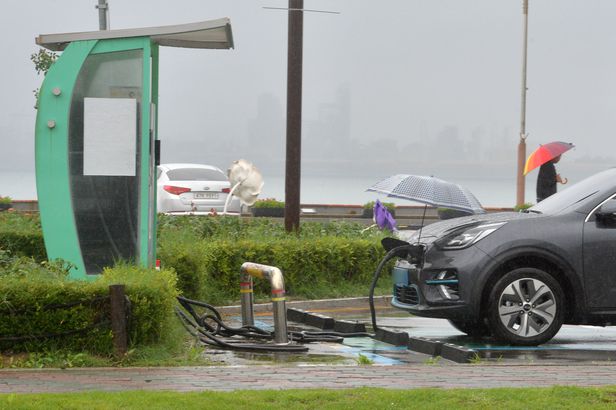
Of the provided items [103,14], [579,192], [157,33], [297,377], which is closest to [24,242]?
[157,33]

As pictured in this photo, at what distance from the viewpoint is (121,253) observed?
11828mm

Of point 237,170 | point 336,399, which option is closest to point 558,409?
point 336,399

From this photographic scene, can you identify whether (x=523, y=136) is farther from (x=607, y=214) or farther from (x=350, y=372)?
(x=350, y=372)

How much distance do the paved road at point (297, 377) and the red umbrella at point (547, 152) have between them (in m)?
10.7

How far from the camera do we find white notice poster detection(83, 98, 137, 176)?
38.2 ft

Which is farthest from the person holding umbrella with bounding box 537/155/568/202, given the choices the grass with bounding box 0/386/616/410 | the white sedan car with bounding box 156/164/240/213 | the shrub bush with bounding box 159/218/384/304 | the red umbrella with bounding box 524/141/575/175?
the grass with bounding box 0/386/616/410

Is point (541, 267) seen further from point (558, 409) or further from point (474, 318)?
point (558, 409)

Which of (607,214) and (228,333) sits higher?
(607,214)

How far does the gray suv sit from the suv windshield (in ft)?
0.38

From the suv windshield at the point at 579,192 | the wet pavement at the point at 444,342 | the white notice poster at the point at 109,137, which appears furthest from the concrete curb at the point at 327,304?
the suv windshield at the point at 579,192

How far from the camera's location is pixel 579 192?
11781mm

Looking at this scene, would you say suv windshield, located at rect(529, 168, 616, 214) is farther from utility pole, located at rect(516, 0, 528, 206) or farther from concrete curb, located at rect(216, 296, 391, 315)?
utility pole, located at rect(516, 0, 528, 206)

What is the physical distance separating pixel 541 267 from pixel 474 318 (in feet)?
2.50

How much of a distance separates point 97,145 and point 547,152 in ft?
33.5
